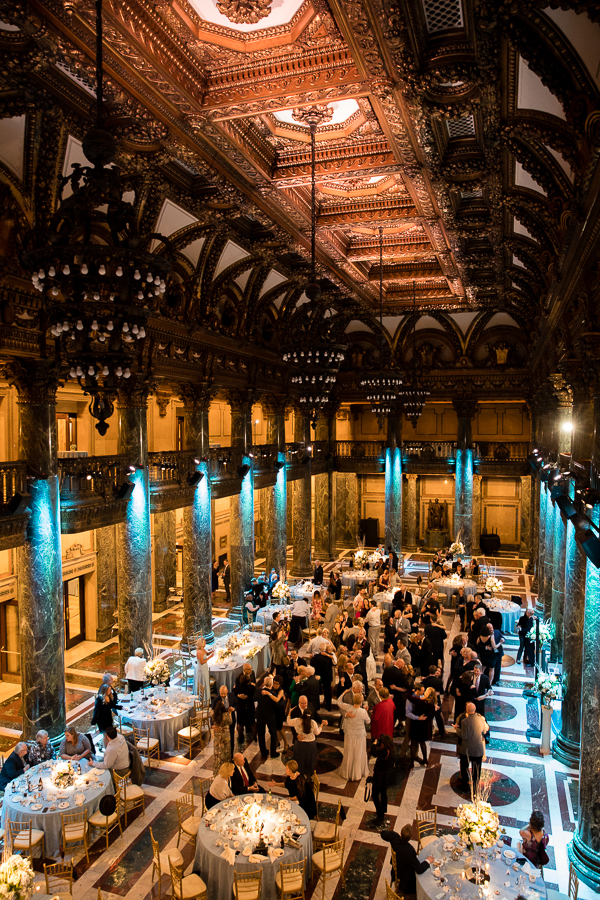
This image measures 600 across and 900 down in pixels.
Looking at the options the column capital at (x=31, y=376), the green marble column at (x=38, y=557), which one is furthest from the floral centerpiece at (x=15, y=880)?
the column capital at (x=31, y=376)

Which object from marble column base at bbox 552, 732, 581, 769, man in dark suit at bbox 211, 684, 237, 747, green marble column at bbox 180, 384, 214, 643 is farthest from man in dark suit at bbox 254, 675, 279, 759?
green marble column at bbox 180, 384, 214, 643

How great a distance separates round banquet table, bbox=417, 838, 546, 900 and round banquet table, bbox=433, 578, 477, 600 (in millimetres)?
10563

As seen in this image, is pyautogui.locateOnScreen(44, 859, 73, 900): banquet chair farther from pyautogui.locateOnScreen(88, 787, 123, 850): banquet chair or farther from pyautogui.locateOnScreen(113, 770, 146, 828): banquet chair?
pyautogui.locateOnScreen(113, 770, 146, 828): banquet chair

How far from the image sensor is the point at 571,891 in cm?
571

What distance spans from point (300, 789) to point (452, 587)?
33.6 ft

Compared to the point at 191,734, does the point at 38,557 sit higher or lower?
higher

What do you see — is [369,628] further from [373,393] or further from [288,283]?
[288,283]

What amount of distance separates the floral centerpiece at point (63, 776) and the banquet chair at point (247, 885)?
8.57 ft

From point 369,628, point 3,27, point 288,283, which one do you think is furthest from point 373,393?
point 3,27

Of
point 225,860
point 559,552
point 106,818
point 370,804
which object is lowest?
point 370,804

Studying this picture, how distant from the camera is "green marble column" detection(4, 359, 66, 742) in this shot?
871 cm

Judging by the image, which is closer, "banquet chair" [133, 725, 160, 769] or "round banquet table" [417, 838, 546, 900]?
"round banquet table" [417, 838, 546, 900]

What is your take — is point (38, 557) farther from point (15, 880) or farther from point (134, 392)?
point (15, 880)

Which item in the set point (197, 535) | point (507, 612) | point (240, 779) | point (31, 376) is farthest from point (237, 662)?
point (507, 612)
